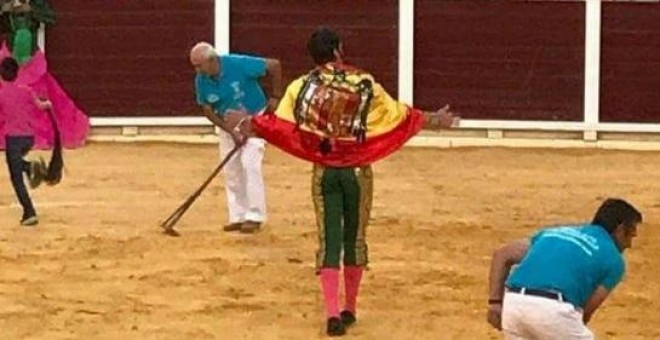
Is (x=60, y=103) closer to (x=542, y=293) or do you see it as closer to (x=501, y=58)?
(x=501, y=58)

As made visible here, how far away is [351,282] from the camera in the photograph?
8227 mm

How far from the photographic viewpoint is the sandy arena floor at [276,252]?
8.49 m

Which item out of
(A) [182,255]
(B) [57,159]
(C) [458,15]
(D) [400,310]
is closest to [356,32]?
(C) [458,15]

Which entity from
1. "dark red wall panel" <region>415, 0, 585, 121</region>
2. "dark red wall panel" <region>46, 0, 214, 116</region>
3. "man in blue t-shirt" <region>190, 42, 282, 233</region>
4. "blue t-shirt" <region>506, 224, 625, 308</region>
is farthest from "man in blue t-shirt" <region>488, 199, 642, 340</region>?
"dark red wall panel" <region>46, 0, 214, 116</region>

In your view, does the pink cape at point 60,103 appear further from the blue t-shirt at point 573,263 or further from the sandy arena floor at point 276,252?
the blue t-shirt at point 573,263

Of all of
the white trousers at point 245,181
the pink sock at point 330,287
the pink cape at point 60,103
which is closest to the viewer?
the pink sock at point 330,287

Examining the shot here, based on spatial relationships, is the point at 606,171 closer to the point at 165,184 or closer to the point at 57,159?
the point at 165,184

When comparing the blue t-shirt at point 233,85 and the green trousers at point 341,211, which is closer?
the green trousers at point 341,211

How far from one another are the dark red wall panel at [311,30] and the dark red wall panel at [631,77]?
1957 mm

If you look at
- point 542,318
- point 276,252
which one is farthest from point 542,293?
point 276,252

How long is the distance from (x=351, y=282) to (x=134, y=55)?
10.0 metres

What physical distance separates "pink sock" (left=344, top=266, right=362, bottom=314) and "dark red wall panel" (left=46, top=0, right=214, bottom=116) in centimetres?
962

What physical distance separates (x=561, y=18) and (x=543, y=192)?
14.2 feet

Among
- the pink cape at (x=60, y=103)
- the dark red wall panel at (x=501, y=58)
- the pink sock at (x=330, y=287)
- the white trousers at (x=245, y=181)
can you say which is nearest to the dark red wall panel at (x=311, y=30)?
the dark red wall panel at (x=501, y=58)
